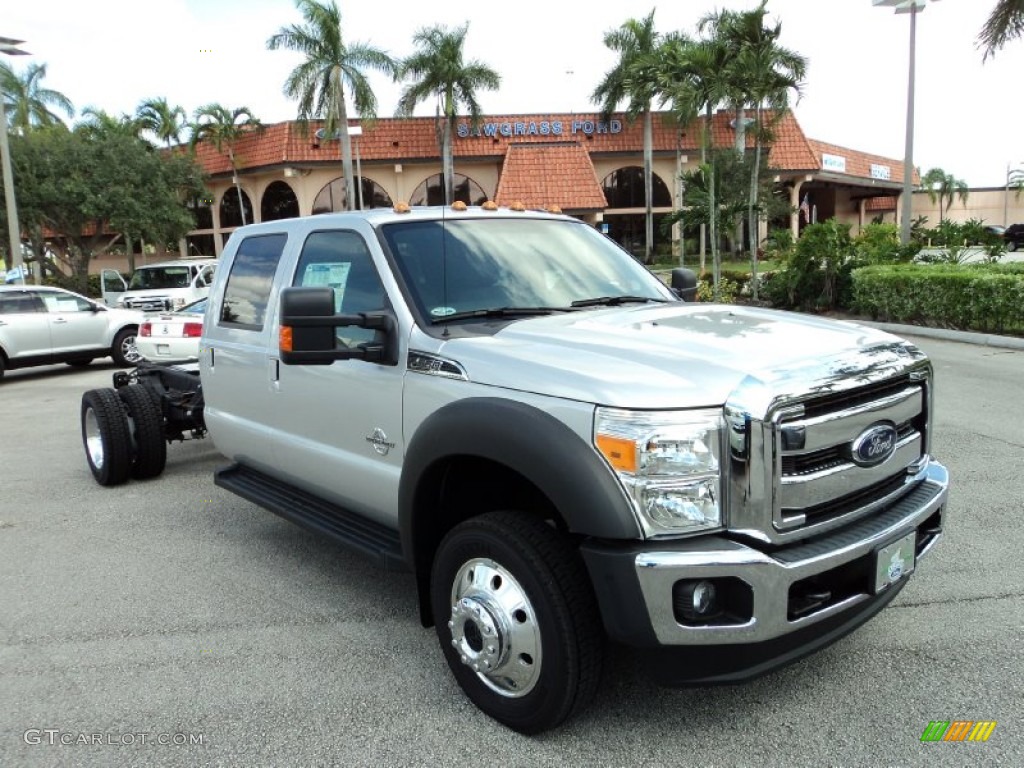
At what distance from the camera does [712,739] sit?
293cm

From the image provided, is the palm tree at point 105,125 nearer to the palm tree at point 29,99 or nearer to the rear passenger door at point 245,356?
the palm tree at point 29,99

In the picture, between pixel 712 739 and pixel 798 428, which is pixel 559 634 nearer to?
pixel 712 739

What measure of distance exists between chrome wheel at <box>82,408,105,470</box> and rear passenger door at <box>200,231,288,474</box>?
82.2 inches

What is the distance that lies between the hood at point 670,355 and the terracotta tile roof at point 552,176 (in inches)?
1210

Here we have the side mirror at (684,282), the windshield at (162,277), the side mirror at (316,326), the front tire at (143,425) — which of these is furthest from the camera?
the windshield at (162,277)

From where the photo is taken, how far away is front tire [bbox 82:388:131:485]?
20.8ft

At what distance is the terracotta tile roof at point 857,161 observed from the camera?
4019 cm

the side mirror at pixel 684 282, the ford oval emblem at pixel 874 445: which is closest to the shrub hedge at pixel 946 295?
the side mirror at pixel 684 282

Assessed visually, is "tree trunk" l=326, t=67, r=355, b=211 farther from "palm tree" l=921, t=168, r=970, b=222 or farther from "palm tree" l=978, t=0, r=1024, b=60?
"palm tree" l=921, t=168, r=970, b=222

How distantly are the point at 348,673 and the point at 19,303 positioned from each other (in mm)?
13448

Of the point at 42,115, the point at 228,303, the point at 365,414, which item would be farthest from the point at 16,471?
the point at 42,115

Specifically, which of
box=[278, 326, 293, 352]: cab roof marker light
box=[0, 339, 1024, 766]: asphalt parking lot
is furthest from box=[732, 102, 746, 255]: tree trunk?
box=[278, 326, 293, 352]: cab roof marker light

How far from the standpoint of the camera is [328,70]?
31.8 meters

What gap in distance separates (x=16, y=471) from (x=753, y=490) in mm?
7186
